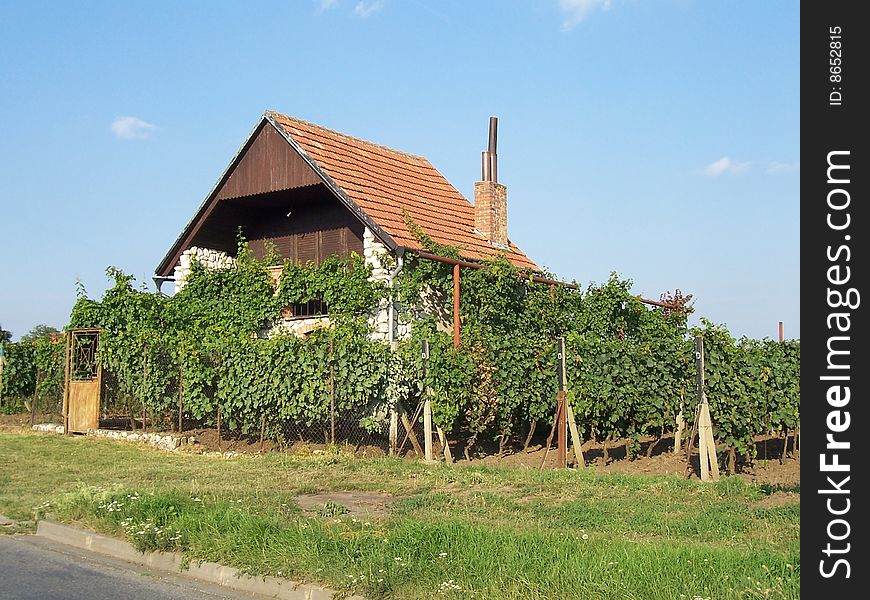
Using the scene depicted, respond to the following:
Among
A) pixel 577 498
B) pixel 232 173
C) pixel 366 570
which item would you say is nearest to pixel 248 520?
pixel 366 570

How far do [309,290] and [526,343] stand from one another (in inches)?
224

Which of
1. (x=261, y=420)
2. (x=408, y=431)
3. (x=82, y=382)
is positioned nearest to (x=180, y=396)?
(x=261, y=420)

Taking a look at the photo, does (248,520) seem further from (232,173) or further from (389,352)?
(232,173)

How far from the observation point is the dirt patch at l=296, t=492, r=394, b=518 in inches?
381

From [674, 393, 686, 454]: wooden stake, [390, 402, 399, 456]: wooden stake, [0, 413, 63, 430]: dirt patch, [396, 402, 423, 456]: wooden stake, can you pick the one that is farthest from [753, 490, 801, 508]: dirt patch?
[0, 413, 63, 430]: dirt patch

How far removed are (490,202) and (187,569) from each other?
15.9 m

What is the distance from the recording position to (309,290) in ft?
63.8

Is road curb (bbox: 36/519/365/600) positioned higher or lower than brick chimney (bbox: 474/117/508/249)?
lower

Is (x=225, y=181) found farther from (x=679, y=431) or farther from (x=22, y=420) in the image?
(x=679, y=431)

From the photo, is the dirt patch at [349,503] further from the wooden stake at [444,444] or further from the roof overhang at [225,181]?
the roof overhang at [225,181]

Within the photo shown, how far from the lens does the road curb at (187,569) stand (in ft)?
22.6

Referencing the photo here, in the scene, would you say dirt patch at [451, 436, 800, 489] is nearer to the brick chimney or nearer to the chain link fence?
the chain link fence

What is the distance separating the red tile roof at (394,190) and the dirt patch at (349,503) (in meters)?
7.88

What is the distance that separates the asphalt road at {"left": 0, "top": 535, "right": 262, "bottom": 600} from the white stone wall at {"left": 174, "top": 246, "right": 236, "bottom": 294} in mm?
13859
